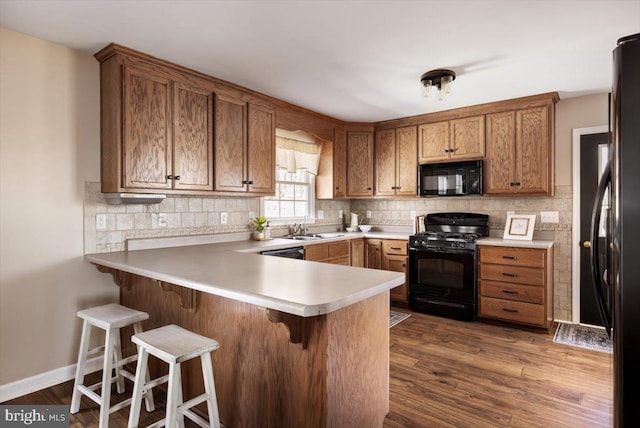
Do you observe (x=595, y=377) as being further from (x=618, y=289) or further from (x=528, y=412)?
(x=618, y=289)

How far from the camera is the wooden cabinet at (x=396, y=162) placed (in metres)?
4.52

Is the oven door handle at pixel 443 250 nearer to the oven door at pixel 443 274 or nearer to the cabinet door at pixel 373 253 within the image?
the oven door at pixel 443 274

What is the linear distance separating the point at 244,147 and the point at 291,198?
1.27 m

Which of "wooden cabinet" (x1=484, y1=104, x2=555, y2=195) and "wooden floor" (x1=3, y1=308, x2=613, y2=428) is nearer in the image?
"wooden floor" (x1=3, y1=308, x2=613, y2=428)

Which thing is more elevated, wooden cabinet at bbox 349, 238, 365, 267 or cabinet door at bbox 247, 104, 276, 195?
cabinet door at bbox 247, 104, 276, 195

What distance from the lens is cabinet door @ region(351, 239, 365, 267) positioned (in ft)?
14.6

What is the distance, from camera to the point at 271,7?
2.00 m

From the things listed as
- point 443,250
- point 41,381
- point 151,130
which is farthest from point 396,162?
point 41,381

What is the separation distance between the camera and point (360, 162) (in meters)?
4.84

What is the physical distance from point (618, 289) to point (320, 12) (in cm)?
191

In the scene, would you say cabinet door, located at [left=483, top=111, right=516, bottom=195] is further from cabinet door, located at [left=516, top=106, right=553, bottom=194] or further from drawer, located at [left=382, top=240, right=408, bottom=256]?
drawer, located at [left=382, top=240, right=408, bottom=256]

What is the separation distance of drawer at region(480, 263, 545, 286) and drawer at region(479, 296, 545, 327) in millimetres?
211

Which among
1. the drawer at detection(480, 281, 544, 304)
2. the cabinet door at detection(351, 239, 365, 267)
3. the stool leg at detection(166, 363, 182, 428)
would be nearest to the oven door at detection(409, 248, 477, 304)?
the drawer at detection(480, 281, 544, 304)

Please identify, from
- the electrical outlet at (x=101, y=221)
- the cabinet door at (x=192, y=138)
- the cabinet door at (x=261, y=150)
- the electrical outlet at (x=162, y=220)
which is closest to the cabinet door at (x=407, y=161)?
the cabinet door at (x=261, y=150)
